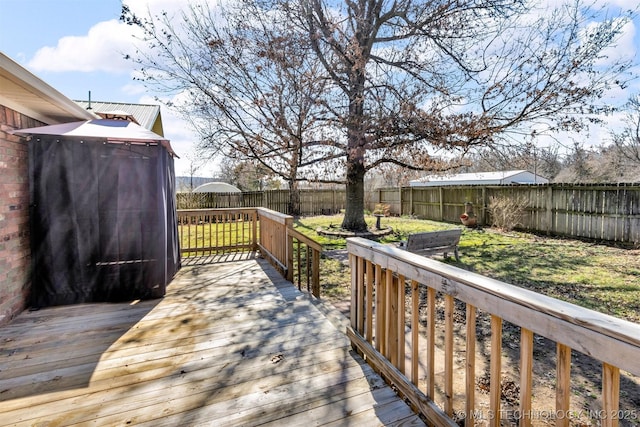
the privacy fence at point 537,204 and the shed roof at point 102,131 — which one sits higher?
the shed roof at point 102,131

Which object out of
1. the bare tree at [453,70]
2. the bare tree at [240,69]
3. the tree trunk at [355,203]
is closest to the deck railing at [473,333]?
the bare tree at [240,69]

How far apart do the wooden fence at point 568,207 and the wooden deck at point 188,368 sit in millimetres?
9187

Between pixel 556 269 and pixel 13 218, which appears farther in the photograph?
pixel 556 269

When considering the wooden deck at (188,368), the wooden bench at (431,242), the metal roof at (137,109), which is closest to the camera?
the wooden deck at (188,368)

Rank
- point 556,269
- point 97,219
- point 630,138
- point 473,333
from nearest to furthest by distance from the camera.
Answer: point 473,333
point 97,219
point 556,269
point 630,138

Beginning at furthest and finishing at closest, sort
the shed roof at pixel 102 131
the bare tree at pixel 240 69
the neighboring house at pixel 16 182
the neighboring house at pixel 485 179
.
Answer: the neighboring house at pixel 485 179, the bare tree at pixel 240 69, the shed roof at pixel 102 131, the neighboring house at pixel 16 182

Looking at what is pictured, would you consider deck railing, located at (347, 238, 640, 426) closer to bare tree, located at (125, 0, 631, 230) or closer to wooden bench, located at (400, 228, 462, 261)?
wooden bench, located at (400, 228, 462, 261)

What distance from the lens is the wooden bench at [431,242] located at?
5598 mm

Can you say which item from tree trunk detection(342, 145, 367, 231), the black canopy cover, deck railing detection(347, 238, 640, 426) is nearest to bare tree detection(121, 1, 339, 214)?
tree trunk detection(342, 145, 367, 231)

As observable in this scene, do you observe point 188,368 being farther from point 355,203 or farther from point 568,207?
point 568,207

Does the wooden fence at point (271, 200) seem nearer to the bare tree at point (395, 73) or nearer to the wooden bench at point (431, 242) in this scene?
the bare tree at point (395, 73)

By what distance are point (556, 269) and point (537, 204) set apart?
17.1ft

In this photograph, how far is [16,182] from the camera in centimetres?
325

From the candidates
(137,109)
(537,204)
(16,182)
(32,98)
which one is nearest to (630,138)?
(537,204)
